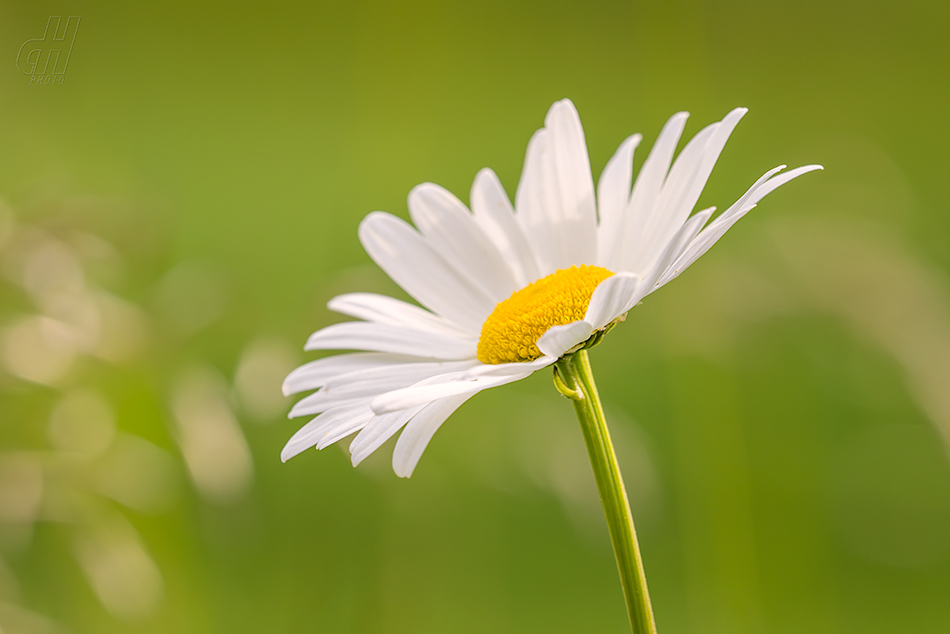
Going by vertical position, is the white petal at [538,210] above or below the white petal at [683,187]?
above

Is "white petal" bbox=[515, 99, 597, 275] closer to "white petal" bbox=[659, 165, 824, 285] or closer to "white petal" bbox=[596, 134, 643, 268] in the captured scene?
"white petal" bbox=[596, 134, 643, 268]

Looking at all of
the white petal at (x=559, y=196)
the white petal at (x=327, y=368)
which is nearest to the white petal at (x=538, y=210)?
the white petal at (x=559, y=196)

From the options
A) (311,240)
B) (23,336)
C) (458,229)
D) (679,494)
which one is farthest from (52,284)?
(311,240)

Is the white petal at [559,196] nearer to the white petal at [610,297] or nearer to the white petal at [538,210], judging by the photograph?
the white petal at [538,210]

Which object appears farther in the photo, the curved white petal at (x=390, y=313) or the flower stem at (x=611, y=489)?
the curved white petal at (x=390, y=313)

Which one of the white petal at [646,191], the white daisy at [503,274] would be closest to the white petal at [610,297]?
the white daisy at [503,274]

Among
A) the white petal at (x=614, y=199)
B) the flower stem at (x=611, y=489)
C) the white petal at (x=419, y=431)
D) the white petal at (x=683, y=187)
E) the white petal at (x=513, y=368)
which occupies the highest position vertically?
the white petal at (x=614, y=199)

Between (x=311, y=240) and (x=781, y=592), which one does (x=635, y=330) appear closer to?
(x=781, y=592)
